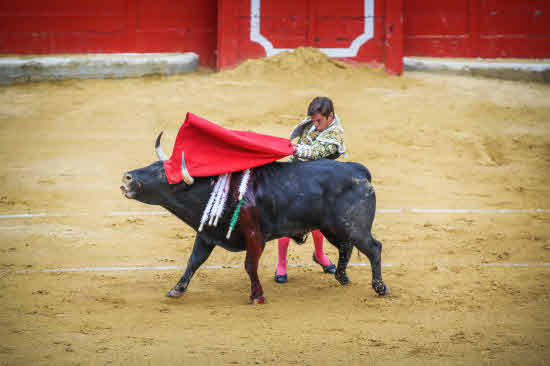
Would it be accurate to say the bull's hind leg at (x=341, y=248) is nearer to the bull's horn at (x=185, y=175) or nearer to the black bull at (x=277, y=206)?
the black bull at (x=277, y=206)

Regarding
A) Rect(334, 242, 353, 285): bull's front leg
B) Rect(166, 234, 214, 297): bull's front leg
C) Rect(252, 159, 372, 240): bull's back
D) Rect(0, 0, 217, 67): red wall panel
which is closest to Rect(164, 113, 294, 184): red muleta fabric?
Rect(252, 159, 372, 240): bull's back

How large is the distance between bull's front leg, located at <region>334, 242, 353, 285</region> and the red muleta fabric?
0.79m

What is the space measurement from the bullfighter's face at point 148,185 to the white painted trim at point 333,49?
8.37 metres

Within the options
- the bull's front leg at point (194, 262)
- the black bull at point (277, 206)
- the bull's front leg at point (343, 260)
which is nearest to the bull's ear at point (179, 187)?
the black bull at point (277, 206)

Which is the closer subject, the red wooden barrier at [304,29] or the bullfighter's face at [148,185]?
the bullfighter's face at [148,185]

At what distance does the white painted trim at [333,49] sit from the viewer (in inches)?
468

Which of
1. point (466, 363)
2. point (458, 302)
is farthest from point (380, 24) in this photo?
point (466, 363)

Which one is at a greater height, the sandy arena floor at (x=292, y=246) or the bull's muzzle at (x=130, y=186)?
the bull's muzzle at (x=130, y=186)

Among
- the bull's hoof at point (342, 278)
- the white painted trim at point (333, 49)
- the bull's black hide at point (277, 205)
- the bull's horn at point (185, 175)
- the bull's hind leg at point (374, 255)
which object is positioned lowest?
the bull's hoof at point (342, 278)

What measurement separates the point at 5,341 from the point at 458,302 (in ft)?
9.54

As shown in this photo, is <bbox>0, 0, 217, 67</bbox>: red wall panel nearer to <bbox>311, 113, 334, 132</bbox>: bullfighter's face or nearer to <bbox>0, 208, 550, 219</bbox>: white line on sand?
<bbox>0, 208, 550, 219</bbox>: white line on sand

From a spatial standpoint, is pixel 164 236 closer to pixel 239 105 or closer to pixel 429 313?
pixel 429 313

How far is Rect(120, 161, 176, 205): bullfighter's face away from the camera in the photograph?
3.93 m

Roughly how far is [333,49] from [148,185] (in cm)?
872
